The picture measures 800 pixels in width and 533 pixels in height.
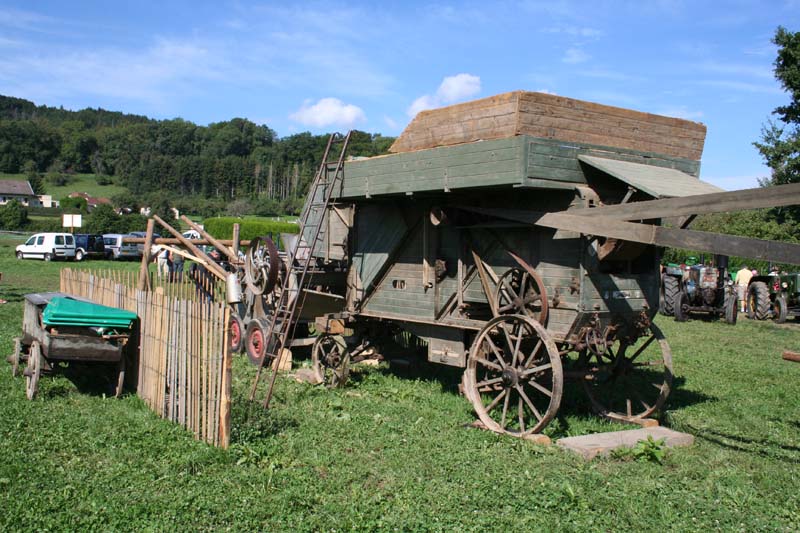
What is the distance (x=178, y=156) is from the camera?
13512cm

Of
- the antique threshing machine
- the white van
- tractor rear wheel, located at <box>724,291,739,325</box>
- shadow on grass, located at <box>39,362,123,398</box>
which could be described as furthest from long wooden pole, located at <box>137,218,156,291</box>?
the white van

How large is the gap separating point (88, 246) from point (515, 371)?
125 feet

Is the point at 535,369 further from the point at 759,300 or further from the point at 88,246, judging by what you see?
the point at 88,246

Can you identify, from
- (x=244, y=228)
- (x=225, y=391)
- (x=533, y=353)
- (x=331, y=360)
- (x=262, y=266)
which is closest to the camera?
(x=225, y=391)

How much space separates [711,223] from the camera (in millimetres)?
33656

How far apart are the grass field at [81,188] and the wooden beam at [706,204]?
11329 cm

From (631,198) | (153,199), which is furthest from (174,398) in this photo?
(153,199)

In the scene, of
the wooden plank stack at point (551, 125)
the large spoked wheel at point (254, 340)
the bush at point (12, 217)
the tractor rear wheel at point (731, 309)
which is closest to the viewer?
the wooden plank stack at point (551, 125)

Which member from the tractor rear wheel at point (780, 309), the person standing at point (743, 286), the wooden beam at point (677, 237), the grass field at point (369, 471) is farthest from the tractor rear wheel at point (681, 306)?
the wooden beam at point (677, 237)

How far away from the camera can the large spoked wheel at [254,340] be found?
12109mm

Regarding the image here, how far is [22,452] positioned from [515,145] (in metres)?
5.79

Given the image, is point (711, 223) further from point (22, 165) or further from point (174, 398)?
point (22, 165)

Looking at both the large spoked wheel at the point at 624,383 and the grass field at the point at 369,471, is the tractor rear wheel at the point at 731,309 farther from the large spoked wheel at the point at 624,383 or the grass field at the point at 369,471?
the grass field at the point at 369,471

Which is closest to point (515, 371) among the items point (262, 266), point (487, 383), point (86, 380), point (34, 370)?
point (487, 383)
